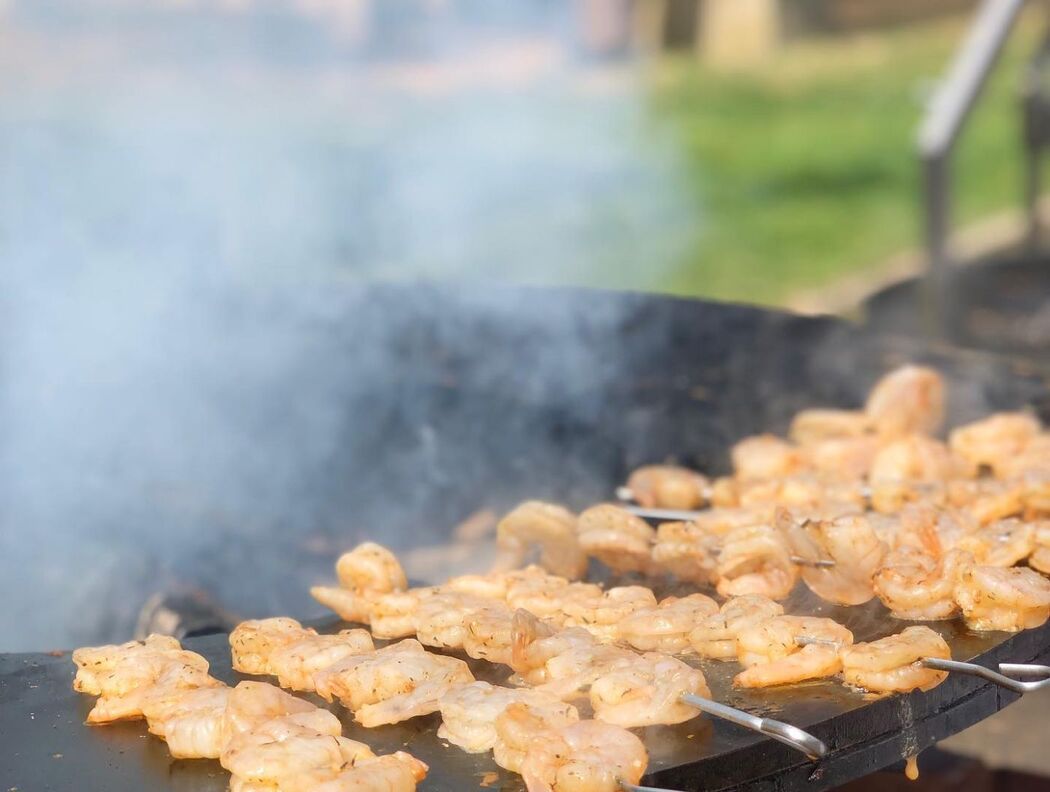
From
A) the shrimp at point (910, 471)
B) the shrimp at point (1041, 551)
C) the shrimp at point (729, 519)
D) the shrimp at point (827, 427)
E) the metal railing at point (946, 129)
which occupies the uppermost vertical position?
the metal railing at point (946, 129)

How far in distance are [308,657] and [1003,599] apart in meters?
1.22

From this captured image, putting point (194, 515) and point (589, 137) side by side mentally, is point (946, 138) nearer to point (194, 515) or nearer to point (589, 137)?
point (194, 515)

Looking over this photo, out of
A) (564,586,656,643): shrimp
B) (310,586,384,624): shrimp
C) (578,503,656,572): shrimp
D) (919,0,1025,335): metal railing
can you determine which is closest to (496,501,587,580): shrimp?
(578,503,656,572): shrimp

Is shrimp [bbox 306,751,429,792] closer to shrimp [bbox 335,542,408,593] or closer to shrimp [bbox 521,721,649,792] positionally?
shrimp [bbox 521,721,649,792]

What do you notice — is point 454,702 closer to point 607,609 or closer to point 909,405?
point 607,609

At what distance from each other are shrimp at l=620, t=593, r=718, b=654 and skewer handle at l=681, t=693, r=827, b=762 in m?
0.35

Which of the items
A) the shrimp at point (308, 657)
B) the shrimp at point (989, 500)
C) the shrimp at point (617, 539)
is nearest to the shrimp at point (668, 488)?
the shrimp at point (617, 539)

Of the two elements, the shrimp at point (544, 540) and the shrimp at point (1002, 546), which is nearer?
the shrimp at point (1002, 546)

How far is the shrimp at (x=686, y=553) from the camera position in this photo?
258cm

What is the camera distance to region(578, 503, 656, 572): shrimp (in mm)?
2633

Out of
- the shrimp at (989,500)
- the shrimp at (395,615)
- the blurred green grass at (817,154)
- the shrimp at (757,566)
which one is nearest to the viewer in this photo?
the shrimp at (395,615)

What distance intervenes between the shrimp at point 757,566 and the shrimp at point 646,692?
46 cm

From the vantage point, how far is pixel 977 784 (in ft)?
11.5

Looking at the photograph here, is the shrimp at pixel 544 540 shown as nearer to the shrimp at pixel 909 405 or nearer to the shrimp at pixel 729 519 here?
the shrimp at pixel 729 519
